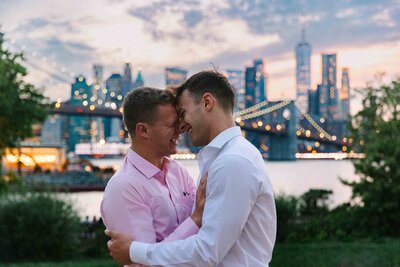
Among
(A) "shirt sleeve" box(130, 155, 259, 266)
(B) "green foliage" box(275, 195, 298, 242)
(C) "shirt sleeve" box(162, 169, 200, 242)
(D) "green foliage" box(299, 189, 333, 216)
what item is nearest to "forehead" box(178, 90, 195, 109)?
(A) "shirt sleeve" box(130, 155, 259, 266)

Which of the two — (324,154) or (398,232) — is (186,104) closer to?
(398,232)

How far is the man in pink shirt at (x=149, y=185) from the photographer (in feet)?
7.05

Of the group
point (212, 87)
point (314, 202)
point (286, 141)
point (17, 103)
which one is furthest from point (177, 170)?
point (286, 141)

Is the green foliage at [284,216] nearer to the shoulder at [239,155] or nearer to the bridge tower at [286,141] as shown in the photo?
the shoulder at [239,155]

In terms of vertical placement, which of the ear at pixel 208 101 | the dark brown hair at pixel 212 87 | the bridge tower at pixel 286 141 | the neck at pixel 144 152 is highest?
the dark brown hair at pixel 212 87

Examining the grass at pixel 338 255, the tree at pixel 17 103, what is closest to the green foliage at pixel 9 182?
the tree at pixel 17 103

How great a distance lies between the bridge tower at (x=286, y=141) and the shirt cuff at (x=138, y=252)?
2118 inches

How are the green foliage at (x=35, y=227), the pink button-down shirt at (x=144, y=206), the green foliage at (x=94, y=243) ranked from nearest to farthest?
the pink button-down shirt at (x=144, y=206) < the green foliage at (x=35, y=227) < the green foliage at (x=94, y=243)

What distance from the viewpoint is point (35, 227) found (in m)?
9.85

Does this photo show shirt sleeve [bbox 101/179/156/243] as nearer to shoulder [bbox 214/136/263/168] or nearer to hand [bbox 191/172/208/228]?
hand [bbox 191/172/208/228]

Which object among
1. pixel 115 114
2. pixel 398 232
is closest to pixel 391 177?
pixel 398 232

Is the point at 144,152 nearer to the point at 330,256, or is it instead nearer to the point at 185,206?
the point at 185,206

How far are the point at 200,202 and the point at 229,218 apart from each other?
192 millimetres

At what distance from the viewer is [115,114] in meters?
44.6
